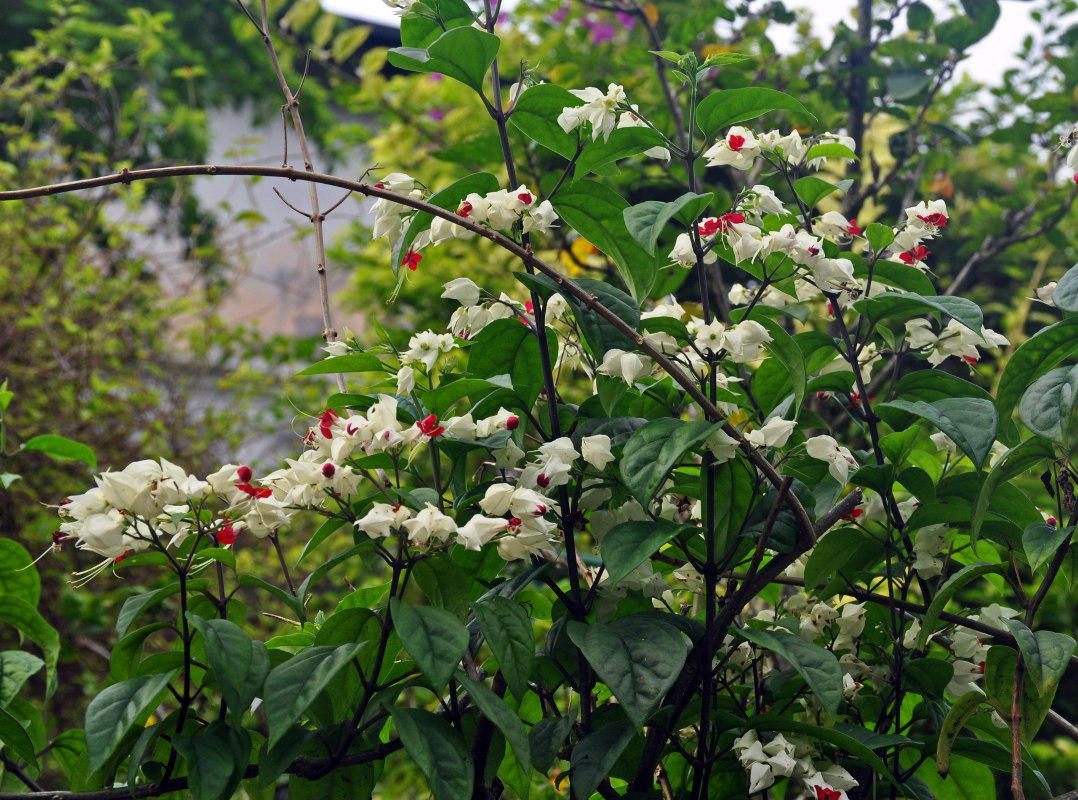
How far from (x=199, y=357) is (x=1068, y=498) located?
309 centimetres

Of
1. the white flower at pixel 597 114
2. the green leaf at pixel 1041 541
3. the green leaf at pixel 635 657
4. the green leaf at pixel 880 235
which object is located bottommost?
the green leaf at pixel 635 657

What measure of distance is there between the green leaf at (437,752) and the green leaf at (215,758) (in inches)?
4.5

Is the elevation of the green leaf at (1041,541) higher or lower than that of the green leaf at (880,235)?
lower

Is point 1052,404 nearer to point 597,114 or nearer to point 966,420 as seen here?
point 966,420

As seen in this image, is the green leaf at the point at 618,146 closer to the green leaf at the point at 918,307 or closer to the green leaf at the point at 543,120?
the green leaf at the point at 543,120

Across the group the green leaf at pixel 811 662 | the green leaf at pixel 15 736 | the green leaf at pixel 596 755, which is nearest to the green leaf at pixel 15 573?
the green leaf at pixel 15 736

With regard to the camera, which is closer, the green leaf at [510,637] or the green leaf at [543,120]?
the green leaf at [510,637]

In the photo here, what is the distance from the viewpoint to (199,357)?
332cm

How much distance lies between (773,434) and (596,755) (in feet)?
0.92

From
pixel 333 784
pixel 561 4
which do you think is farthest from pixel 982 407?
pixel 561 4

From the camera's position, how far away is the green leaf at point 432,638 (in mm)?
580

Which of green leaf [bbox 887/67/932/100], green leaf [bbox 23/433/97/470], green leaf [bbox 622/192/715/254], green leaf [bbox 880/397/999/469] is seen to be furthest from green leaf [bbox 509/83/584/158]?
green leaf [bbox 887/67/932/100]

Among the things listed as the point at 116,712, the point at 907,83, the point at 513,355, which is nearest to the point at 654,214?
the point at 513,355

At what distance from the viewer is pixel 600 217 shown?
754 millimetres
